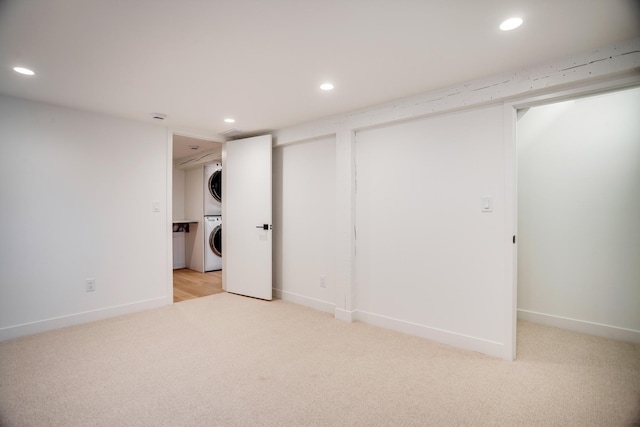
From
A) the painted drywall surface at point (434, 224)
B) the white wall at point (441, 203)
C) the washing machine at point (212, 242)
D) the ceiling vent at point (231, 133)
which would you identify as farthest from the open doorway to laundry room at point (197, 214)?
the painted drywall surface at point (434, 224)

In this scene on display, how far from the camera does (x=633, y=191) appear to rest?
2566 mm

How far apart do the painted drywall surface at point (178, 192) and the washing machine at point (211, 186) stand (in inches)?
32.3

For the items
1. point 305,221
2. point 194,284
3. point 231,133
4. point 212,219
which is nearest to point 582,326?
point 305,221

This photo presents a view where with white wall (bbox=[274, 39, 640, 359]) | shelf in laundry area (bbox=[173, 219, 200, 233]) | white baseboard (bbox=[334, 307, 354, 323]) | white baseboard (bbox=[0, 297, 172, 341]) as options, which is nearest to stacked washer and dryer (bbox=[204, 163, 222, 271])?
shelf in laundry area (bbox=[173, 219, 200, 233])

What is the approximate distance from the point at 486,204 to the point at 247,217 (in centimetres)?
269

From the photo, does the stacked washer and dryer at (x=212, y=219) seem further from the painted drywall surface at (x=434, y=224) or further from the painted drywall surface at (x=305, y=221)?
the painted drywall surface at (x=434, y=224)

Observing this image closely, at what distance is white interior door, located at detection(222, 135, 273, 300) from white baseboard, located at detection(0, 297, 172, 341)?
90 cm

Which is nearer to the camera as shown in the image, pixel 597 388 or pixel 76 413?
pixel 76 413

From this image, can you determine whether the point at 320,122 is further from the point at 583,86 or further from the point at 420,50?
the point at 583,86

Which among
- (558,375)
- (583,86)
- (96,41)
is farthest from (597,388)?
(96,41)

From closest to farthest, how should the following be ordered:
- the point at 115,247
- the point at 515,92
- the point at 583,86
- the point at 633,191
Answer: the point at 583,86 → the point at 515,92 → the point at 633,191 → the point at 115,247

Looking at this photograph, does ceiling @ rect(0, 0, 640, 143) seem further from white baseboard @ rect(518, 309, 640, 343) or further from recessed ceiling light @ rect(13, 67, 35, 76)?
white baseboard @ rect(518, 309, 640, 343)

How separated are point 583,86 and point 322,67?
1.69 m

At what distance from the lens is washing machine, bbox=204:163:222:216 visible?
18.1 feet
